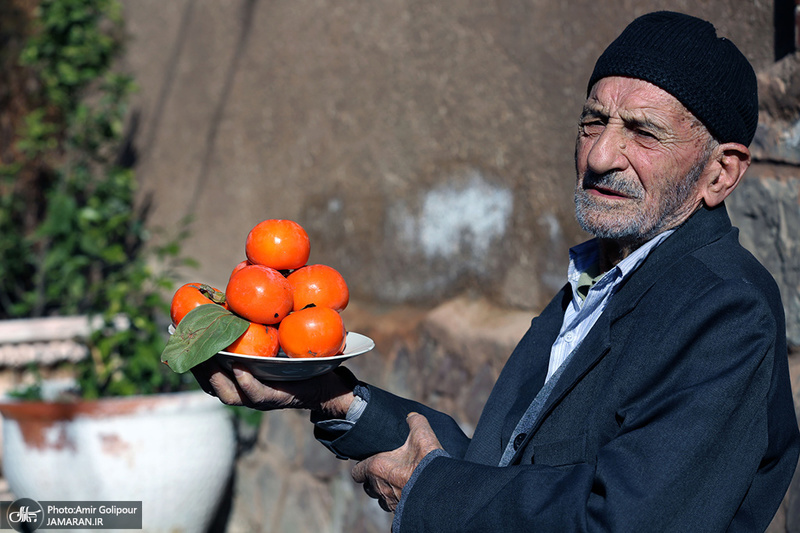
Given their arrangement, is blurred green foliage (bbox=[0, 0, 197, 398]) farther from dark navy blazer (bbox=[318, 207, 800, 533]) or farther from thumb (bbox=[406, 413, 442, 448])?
→ dark navy blazer (bbox=[318, 207, 800, 533])

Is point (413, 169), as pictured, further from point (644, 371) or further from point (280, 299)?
point (644, 371)

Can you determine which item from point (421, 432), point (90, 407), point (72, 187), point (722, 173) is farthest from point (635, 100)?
point (72, 187)

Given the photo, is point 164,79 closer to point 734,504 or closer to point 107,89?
point 107,89

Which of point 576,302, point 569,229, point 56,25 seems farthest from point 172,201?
point 576,302

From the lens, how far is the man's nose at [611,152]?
1.34 metres

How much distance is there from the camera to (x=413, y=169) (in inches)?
115

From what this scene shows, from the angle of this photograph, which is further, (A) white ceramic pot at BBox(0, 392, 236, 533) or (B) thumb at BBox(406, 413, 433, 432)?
(A) white ceramic pot at BBox(0, 392, 236, 533)

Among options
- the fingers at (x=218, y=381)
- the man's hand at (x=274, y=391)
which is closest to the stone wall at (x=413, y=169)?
the man's hand at (x=274, y=391)

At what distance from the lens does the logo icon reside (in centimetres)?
321

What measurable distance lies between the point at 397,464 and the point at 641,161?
714mm

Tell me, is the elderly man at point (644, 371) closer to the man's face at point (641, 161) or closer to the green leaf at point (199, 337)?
the man's face at point (641, 161)

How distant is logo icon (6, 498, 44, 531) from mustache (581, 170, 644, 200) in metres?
2.87

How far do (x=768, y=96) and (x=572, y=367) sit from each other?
93 cm

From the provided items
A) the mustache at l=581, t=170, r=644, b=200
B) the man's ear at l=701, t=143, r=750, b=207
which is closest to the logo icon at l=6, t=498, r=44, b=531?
the mustache at l=581, t=170, r=644, b=200
